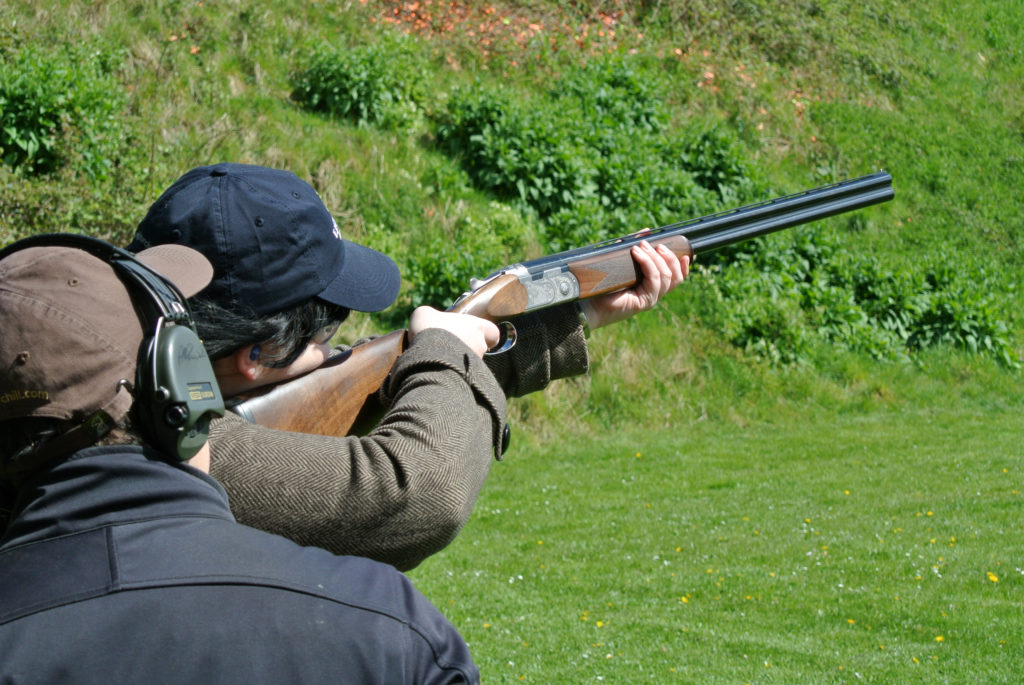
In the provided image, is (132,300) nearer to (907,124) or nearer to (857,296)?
(857,296)

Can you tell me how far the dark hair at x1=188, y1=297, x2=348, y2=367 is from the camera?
2.19m

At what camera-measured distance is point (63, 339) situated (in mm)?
1500

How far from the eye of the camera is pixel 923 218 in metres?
17.0

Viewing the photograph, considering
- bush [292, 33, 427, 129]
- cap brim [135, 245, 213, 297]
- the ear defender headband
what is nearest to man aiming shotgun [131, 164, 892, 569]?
cap brim [135, 245, 213, 297]

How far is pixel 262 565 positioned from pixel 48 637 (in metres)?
0.31

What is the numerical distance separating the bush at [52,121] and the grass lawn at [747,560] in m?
5.44

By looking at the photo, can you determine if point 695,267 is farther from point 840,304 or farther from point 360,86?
point 360,86

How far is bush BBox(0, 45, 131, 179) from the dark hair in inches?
347

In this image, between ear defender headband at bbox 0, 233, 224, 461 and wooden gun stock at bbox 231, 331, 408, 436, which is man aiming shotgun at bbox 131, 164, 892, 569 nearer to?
wooden gun stock at bbox 231, 331, 408, 436

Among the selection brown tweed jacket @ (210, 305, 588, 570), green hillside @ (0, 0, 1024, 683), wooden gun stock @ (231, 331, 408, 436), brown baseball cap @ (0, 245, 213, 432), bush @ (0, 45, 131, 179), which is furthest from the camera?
bush @ (0, 45, 131, 179)

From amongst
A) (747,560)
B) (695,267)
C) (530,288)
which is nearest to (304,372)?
(530,288)

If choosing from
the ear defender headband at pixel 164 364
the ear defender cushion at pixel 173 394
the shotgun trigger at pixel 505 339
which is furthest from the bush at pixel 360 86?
the ear defender cushion at pixel 173 394

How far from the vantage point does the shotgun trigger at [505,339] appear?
3441 millimetres

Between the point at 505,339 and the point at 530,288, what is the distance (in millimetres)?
305
